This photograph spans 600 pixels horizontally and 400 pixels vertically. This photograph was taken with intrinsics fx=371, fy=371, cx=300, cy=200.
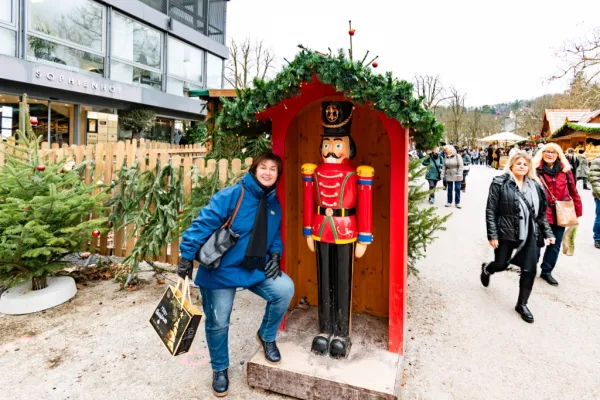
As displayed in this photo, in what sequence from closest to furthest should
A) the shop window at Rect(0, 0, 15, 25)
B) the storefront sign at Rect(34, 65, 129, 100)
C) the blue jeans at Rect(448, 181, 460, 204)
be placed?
the blue jeans at Rect(448, 181, 460, 204)
the shop window at Rect(0, 0, 15, 25)
the storefront sign at Rect(34, 65, 129, 100)

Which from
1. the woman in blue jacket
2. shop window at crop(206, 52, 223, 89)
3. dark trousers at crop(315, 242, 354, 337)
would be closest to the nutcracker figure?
dark trousers at crop(315, 242, 354, 337)

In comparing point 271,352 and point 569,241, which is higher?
point 569,241

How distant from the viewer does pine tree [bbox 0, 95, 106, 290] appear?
367cm

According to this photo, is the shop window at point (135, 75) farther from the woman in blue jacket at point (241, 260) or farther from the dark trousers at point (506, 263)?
the dark trousers at point (506, 263)

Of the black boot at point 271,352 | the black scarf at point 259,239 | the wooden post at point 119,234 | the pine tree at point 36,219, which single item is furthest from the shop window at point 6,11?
the black boot at point 271,352

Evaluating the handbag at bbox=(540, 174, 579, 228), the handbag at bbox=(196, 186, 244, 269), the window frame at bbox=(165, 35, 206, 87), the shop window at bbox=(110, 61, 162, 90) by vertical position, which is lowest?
the handbag at bbox=(196, 186, 244, 269)

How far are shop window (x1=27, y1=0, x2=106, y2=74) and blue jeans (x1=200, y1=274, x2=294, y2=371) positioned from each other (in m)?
14.3

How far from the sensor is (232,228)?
8.16 feet

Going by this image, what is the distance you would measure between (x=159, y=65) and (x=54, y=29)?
5245 millimetres

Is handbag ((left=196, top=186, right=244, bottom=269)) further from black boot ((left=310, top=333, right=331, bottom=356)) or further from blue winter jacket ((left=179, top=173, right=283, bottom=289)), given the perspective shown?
black boot ((left=310, top=333, right=331, bottom=356))

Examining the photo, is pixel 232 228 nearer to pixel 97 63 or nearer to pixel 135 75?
pixel 97 63

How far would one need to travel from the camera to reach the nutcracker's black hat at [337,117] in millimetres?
2787

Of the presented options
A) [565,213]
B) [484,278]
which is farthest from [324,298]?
[565,213]

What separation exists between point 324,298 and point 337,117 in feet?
4.61
